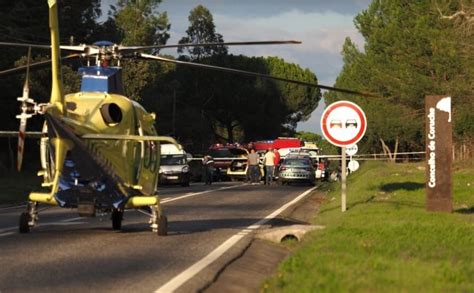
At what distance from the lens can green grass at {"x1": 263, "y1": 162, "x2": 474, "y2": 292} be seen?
9.07 meters

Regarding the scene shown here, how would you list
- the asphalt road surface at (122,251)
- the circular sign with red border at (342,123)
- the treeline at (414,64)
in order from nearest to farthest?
1. the asphalt road surface at (122,251)
2. the circular sign with red border at (342,123)
3. the treeline at (414,64)

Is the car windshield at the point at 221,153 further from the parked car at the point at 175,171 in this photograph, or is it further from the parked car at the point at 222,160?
the parked car at the point at 175,171

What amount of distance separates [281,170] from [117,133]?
28.0 metres

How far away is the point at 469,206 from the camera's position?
20859 millimetres

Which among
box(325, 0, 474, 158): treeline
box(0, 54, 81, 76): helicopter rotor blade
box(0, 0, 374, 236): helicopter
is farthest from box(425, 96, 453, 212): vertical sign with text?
box(325, 0, 474, 158): treeline

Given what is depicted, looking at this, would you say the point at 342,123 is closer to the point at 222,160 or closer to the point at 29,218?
the point at 29,218

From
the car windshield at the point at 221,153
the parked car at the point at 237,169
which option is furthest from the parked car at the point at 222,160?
the parked car at the point at 237,169

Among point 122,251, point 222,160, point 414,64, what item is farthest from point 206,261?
point 222,160

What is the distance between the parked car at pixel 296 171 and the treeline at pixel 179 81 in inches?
421

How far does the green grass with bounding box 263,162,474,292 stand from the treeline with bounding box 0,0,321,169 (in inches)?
1030

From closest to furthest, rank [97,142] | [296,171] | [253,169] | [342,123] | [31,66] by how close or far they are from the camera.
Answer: [97,142]
[31,66]
[342,123]
[296,171]
[253,169]

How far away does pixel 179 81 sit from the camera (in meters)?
84.7

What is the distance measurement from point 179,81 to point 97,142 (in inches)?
2805

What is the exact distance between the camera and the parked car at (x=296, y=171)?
135 ft
